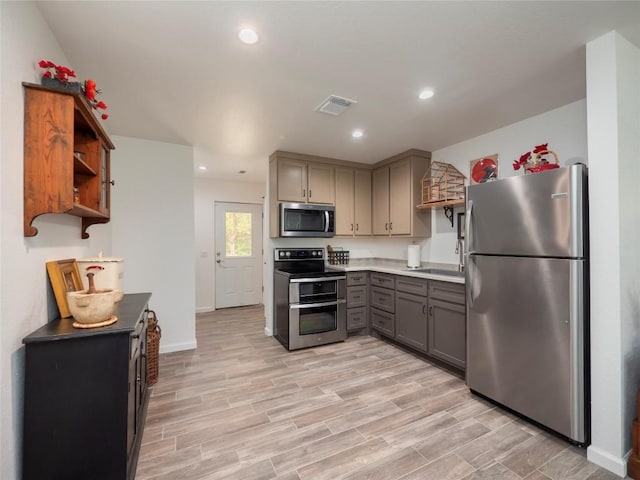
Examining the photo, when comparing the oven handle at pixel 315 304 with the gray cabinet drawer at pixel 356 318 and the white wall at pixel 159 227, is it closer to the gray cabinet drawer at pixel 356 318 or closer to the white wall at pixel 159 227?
the gray cabinet drawer at pixel 356 318

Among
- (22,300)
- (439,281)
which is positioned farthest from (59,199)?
(439,281)

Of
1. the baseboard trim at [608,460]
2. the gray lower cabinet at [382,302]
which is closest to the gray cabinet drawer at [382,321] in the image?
the gray lower cabinet at [382,302]

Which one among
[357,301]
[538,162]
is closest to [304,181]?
[357,301]

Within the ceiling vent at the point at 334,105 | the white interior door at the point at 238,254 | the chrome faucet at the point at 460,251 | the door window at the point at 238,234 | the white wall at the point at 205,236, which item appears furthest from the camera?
the door window at the point at 238,234

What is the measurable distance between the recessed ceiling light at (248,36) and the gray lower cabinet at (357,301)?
Result: 2.80 m

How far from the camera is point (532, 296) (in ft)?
6.43

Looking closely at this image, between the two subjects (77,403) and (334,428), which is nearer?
(77,403)

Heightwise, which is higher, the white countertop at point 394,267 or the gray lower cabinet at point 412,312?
the white countertop at point 394,267

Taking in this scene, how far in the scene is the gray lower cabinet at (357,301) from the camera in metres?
3.80

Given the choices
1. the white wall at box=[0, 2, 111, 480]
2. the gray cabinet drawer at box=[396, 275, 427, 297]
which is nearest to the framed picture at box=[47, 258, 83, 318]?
the white wall at box=[0, 2, 111, 480]

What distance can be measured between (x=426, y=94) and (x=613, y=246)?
1627 millimetres

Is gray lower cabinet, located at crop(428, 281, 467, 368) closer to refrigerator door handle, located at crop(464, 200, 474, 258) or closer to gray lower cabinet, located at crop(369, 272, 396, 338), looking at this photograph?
refrigerator door handle, located at crop(464, 200, 474, 258)

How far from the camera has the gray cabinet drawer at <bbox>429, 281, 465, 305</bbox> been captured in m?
2.66

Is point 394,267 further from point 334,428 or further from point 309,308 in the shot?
point 334,428
